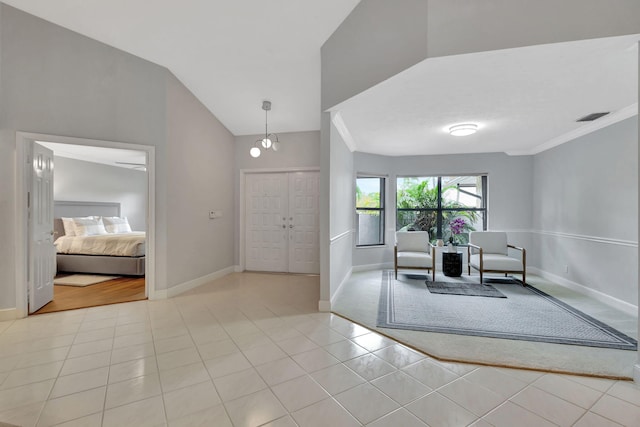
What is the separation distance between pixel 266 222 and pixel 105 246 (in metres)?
2.95

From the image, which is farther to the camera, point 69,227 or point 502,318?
point 69,227

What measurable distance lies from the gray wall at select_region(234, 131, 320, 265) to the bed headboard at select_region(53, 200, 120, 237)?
3.77 metres

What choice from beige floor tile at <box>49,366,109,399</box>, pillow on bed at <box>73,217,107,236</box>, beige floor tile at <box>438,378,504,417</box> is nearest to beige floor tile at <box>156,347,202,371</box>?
beige floor tile at <box>49,366,109,399</box>

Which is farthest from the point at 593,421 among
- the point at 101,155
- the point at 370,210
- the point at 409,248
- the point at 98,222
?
the point at 101,155

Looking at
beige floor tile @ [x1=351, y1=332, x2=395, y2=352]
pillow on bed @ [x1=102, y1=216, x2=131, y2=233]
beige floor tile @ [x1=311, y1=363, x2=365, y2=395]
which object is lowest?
beige floor tile @ [x1=351, y1=332, x2=395, y2=352]

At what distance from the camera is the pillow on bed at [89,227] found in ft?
18.4

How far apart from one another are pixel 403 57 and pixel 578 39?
1180mm

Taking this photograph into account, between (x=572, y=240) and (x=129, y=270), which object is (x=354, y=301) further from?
(x=129, y=270)

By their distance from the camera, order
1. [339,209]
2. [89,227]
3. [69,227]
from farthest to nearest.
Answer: [89,227]
[69,227]
[339,209]

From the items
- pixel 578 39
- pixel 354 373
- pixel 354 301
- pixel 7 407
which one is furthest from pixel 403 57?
pixel 7 407

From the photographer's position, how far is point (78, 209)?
6473 millimetres

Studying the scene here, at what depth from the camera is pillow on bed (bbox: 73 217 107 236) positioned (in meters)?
5.61

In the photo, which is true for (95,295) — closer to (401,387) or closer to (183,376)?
(183,376)

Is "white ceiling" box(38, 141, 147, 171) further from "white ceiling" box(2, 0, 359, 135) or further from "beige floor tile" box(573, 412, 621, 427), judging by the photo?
"beige floor tile" box(573, 412, 621, 427)
